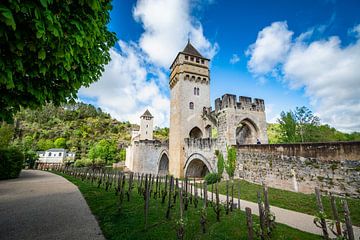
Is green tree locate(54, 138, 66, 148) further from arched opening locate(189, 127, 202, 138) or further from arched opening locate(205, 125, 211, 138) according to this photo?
arched opening locate(205, 125, 211, 138)

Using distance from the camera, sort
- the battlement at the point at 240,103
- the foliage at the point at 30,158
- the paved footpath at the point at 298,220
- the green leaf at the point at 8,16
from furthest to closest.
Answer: the foliage at the point at 30,158 < the battlement at the point at 240,103 < the paved footpath at the point at 298,220 < the green leaf at the point at 8,16

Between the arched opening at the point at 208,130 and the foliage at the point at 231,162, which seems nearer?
the foliage at the point at 231,162

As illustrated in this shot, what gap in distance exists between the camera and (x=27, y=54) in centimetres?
239

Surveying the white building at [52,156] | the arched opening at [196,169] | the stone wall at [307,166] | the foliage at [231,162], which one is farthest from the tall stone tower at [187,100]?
the white building at [52,156]

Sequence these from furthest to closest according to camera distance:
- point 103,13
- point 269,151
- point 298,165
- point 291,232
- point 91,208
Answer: point 269,151
point 298,165
point 91,208
point 291,232
point 103,13

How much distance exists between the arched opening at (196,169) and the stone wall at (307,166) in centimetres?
735

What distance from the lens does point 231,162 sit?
13516 mm

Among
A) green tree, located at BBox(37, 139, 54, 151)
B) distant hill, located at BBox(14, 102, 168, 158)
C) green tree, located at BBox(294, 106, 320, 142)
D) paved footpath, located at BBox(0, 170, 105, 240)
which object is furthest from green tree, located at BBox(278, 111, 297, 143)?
green tree, located at BBox(37, 139, 54, 151)

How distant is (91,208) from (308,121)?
2609cm

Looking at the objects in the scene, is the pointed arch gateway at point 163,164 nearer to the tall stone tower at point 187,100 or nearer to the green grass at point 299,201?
the tall stone tower at point 187,100

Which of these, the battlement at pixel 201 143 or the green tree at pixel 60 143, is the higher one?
the green tree at pixel 60 143

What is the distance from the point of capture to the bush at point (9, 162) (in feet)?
50.4

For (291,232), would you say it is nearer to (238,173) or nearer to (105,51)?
(105,51)

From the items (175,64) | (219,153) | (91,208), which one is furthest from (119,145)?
(91,208)
